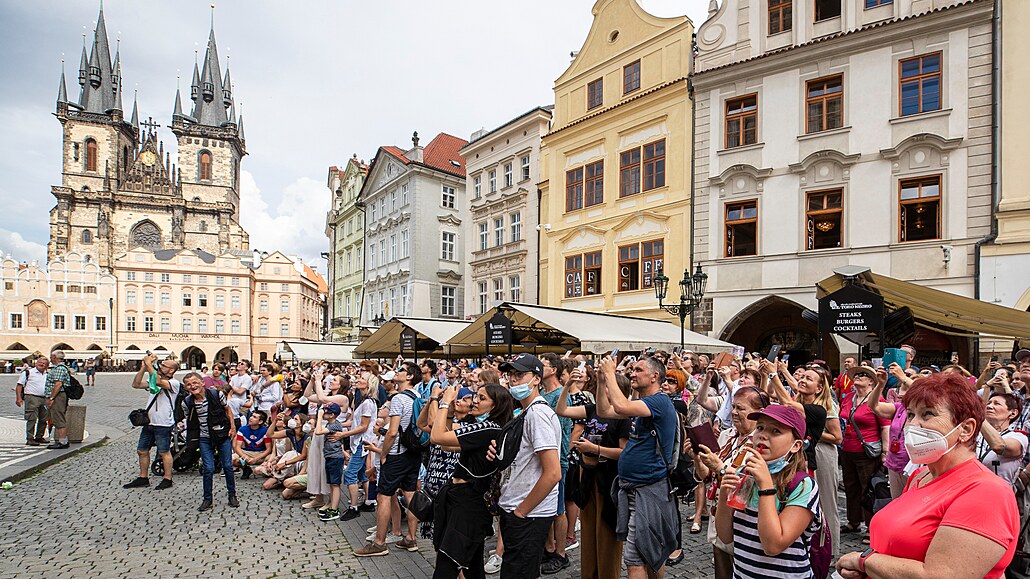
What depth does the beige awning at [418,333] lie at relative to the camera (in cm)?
1830

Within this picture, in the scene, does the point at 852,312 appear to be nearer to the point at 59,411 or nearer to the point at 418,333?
the point at 418,333

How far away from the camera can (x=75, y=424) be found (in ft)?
42.9

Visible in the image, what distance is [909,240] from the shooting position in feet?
51.6

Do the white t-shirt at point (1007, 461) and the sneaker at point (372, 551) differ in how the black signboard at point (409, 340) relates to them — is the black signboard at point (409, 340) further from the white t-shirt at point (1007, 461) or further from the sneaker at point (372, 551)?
the white t-shirt at point (1007, 461)

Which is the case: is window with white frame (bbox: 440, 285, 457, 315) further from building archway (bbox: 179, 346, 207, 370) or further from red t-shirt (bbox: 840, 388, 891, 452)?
building archway (bbox: 179, 346, 207, 370)

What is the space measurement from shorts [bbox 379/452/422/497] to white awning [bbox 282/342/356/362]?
67.5 feet

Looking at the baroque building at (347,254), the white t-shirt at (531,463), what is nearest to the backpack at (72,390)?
the white t-shirt at (531,463)

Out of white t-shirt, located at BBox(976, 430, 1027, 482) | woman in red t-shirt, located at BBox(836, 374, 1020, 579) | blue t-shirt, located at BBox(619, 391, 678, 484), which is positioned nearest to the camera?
woman in red t-shirt, located at BBox(836, 374, 1020, 579)

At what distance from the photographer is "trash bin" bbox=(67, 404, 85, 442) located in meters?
13.0

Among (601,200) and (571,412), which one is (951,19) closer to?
(601,200)

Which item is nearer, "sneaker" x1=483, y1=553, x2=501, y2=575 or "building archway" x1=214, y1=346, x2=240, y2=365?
"sneaker" x1=483, y1=553, x2=501, y2=575

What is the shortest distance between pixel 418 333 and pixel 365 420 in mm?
11399

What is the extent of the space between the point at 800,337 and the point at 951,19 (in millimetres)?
8996

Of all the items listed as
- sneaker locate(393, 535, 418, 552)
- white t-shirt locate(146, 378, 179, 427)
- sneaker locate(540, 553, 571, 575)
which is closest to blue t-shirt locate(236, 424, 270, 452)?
white t-shirt locate(146, 378, 179, 427)
